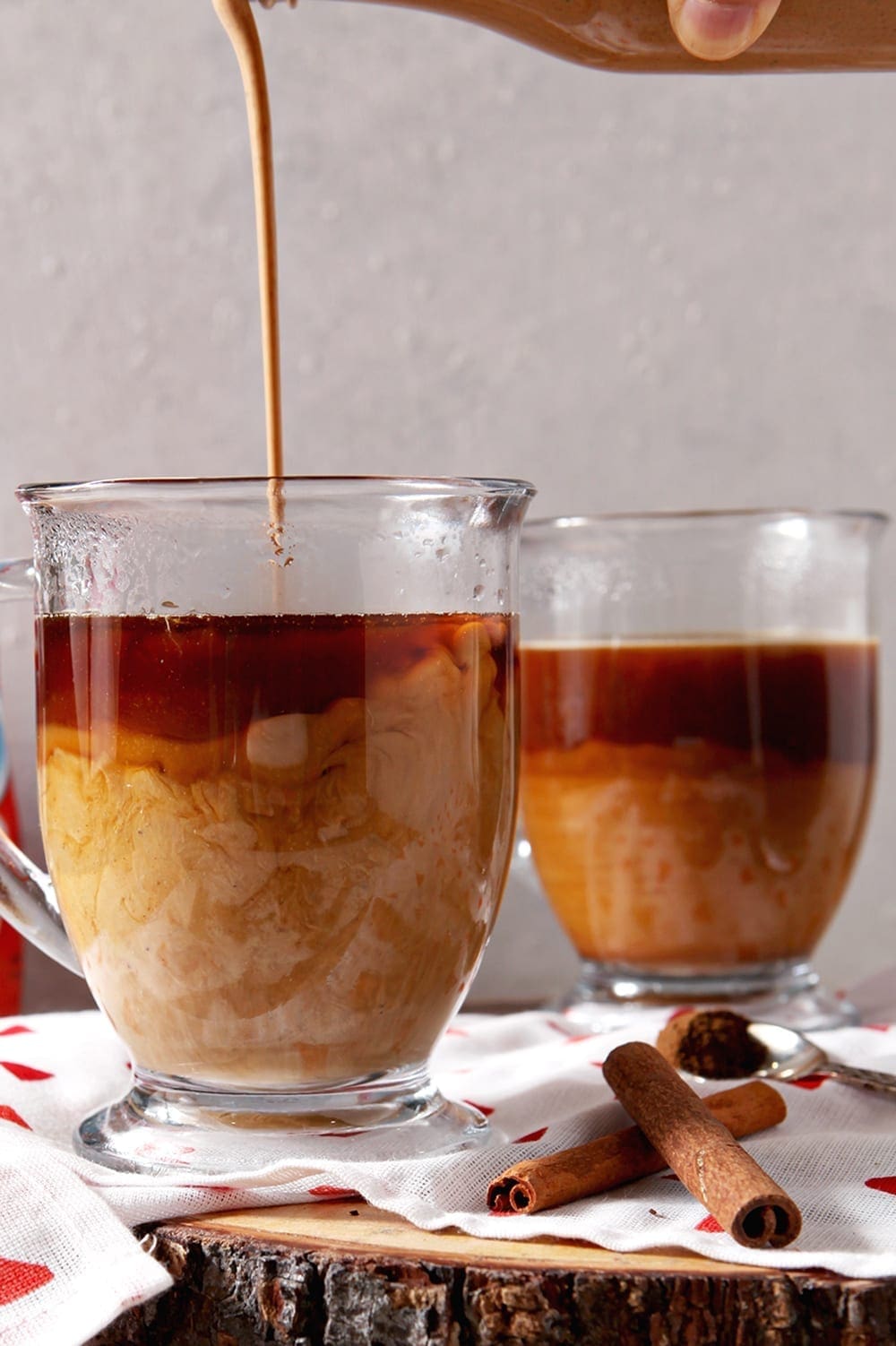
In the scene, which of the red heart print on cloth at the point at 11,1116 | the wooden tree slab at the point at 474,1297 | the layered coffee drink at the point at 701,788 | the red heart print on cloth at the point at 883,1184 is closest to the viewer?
the wooden tree slab at the point at 474,1297

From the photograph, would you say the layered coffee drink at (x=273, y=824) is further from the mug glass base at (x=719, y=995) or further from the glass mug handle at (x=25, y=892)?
the mug glass base at (x=719, y=995)

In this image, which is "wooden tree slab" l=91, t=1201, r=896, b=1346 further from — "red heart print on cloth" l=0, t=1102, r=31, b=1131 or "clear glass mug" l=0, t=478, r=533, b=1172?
"red heart print on cloth" l=0, t=1102, r=31, b=1131

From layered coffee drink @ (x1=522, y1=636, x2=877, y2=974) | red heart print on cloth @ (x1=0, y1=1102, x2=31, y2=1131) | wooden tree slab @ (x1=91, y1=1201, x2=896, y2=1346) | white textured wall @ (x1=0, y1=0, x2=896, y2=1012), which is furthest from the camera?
white textured wall @ (x1=0, y1=0, x2=896, y2=1012)

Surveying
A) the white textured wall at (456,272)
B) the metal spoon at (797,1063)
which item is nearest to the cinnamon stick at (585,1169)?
the metal spoon at (797,1063)

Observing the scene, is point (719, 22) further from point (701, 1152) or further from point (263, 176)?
point (701, 1152)

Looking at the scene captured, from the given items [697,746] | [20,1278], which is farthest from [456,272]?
[20,1278]

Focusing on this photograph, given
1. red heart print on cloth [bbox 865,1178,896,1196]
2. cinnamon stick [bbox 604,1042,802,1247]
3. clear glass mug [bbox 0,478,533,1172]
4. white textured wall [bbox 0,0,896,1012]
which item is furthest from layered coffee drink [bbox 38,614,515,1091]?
white textured wall [bbox 0,0,896,1012]
